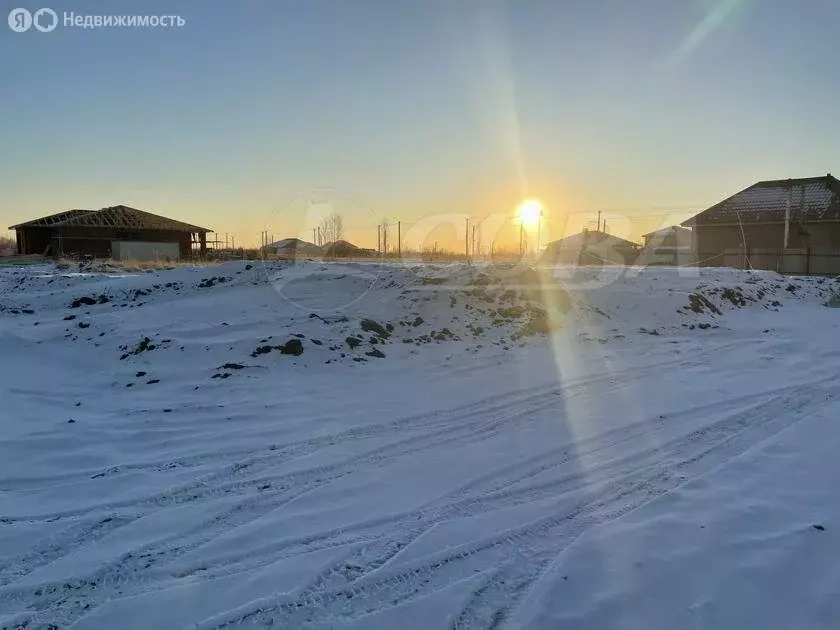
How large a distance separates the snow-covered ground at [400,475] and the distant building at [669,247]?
26.9 meters

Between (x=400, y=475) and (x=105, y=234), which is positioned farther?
(x=105, y=234)

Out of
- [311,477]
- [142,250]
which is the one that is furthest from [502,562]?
[142,250]

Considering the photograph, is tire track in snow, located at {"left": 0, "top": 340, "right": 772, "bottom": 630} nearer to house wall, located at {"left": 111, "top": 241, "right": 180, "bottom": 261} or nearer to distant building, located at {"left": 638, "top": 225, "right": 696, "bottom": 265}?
distant building, located at {"left": 638, "top": 225, "right": 696, "bottom": 265}

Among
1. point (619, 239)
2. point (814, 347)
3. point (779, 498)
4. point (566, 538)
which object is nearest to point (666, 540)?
point (566, 538)

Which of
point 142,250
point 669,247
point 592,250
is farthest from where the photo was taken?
point 592,250

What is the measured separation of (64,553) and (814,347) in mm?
12329

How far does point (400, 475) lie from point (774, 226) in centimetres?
3752

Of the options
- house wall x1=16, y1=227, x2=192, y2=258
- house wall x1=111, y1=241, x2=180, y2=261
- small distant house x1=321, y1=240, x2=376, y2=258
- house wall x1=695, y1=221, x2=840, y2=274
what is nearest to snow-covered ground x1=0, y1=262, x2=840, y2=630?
house wall x1=695, y1=221, x2=840, y2=274

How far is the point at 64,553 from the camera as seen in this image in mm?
3436

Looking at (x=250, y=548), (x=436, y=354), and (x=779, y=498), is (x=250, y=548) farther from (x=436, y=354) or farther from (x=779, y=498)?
(x=436, y=354)

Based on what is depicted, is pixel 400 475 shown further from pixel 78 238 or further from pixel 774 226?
pixel 78 238

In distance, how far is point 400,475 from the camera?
4.61 meters

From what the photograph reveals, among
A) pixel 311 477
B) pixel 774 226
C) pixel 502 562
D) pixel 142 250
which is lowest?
pixel 502 562

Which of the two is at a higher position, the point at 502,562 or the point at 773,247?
the point at 773,247
